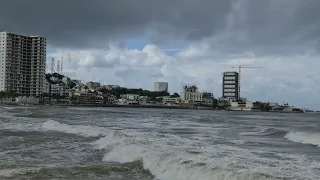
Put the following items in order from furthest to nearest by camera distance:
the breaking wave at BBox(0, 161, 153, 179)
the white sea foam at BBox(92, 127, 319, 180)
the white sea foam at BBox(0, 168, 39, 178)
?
the breaking wave at BBox(0, 161, 153, 179) → the white sea foam at BBox(0, 168, 39, 178) → the white sea foam at BBox(92, 127, 319, 180)

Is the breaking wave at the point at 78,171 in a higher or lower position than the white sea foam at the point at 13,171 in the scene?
lower

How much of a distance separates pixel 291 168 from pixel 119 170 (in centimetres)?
581

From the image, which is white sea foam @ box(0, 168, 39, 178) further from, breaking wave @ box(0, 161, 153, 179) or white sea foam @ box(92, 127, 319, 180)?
white sea foam @ box(92, 127, 319, 180)

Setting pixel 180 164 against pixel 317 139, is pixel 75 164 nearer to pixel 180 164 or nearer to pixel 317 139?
pixel 180 164

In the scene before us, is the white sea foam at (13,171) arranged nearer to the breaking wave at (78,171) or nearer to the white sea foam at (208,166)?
the breaking wave at (78,171)

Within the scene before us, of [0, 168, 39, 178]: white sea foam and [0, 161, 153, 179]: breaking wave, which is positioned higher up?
[0, 168, 39, 178]: white sea foam

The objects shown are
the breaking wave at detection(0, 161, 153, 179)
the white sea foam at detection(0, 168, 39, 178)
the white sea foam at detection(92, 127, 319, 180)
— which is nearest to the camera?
the white sea foam at detection(92, 127, 319, 180)

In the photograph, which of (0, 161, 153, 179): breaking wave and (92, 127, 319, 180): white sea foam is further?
(0, 161, 153, 179): breaking wave

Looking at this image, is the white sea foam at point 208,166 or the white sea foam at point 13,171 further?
the white sea foam at point 13,171

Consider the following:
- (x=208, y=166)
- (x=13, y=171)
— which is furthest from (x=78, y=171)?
(x=208, y=166)

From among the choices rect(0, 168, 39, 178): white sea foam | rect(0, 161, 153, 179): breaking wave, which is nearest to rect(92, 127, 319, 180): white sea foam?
rect(0, 161, 153, 179): breaking wave

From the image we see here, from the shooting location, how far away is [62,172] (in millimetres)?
13188

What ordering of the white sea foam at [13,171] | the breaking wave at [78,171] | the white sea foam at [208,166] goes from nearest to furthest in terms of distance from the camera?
the white sea foam at [208,166] → the white sea foam at [13,171] → the breaking wave at [78,171]

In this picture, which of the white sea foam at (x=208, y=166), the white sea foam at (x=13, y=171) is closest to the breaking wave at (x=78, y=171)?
the white sea foam at (x=13, y=171)
